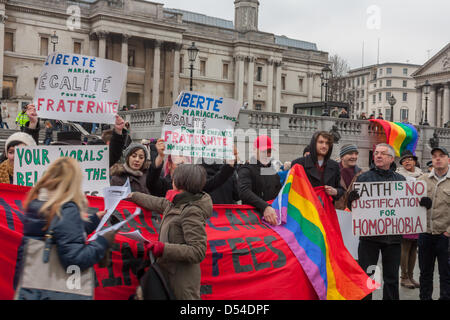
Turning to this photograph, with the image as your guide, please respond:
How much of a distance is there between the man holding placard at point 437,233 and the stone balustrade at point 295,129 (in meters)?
13.3

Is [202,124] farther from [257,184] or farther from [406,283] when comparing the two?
[406,283]

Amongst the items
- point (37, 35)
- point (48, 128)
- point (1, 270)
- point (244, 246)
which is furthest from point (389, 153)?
point (37, 35)

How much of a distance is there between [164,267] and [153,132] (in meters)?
19.2

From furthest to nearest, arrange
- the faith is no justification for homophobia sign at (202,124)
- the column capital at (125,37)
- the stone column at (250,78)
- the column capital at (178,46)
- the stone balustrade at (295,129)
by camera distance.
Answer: the stone column at (250,78), the column capital at (178,46), the column capital at (125,37), the stone balustrade at (295,129), the faith is no justification for homophobia sign at (202,124)

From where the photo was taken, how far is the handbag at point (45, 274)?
308 centimetres

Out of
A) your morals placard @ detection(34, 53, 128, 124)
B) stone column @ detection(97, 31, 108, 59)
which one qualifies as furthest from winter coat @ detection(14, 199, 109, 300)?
stone column @ detection(97, 31, 108, 59)

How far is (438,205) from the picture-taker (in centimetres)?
594

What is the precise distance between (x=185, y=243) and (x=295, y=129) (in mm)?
18435

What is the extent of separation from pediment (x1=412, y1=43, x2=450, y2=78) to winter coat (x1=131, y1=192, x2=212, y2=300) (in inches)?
2970

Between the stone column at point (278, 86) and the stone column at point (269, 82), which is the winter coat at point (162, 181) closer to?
the stone column at point (269, 82)

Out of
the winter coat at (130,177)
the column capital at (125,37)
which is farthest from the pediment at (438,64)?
the winter coat at (130,177)

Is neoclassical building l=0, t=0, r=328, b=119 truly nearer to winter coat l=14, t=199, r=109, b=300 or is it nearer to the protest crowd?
the protest crowd

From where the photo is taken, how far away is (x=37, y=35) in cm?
4816
